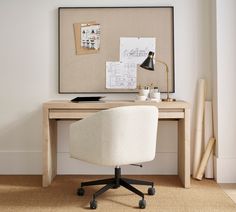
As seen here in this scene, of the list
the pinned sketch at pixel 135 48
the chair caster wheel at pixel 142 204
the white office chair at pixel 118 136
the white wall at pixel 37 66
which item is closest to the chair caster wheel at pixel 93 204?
the white office chair at pixel 118 136

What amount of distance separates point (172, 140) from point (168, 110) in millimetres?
646

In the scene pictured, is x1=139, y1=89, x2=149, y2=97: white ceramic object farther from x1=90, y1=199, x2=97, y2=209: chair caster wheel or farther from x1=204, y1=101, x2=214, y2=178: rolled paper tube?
x1=90, y1=199, x2=97, y2=209: chair caster wheel

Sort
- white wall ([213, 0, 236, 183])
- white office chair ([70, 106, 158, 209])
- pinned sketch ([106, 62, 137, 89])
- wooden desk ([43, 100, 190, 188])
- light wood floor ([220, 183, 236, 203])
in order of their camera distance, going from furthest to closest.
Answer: pinned sketch ([106, 62, 137, 89]) → white wall ([213, 0, 236, 183]) → wooden desk ([43, 100, 190, 188]) → light wood floor ([220, 183, 236, 203]) → white office chair ([70, 106, 158, 209])

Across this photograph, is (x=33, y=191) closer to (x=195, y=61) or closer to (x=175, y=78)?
(x=175, y=78)

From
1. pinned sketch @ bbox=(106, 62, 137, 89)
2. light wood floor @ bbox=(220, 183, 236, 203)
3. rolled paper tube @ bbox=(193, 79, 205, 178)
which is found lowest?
light wood floor @ bbox=(220, 183, 236, 203)

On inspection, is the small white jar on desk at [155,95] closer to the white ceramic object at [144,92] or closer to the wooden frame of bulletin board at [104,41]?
the white ceramic object at [144,92]

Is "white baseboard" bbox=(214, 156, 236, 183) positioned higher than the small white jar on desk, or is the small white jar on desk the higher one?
the small white jar on desk

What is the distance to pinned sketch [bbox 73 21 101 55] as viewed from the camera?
3.52 metres

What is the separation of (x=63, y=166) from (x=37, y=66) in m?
1.11

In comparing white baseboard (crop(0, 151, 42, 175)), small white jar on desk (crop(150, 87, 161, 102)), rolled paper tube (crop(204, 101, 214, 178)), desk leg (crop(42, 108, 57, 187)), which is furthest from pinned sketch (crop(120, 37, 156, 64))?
white baseboard (crop(0, 151, 42, 175))

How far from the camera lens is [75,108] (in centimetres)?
304

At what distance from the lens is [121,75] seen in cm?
353

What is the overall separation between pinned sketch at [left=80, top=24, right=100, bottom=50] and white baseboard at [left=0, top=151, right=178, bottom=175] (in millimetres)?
1193

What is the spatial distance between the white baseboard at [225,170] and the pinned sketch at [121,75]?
1172 mm
